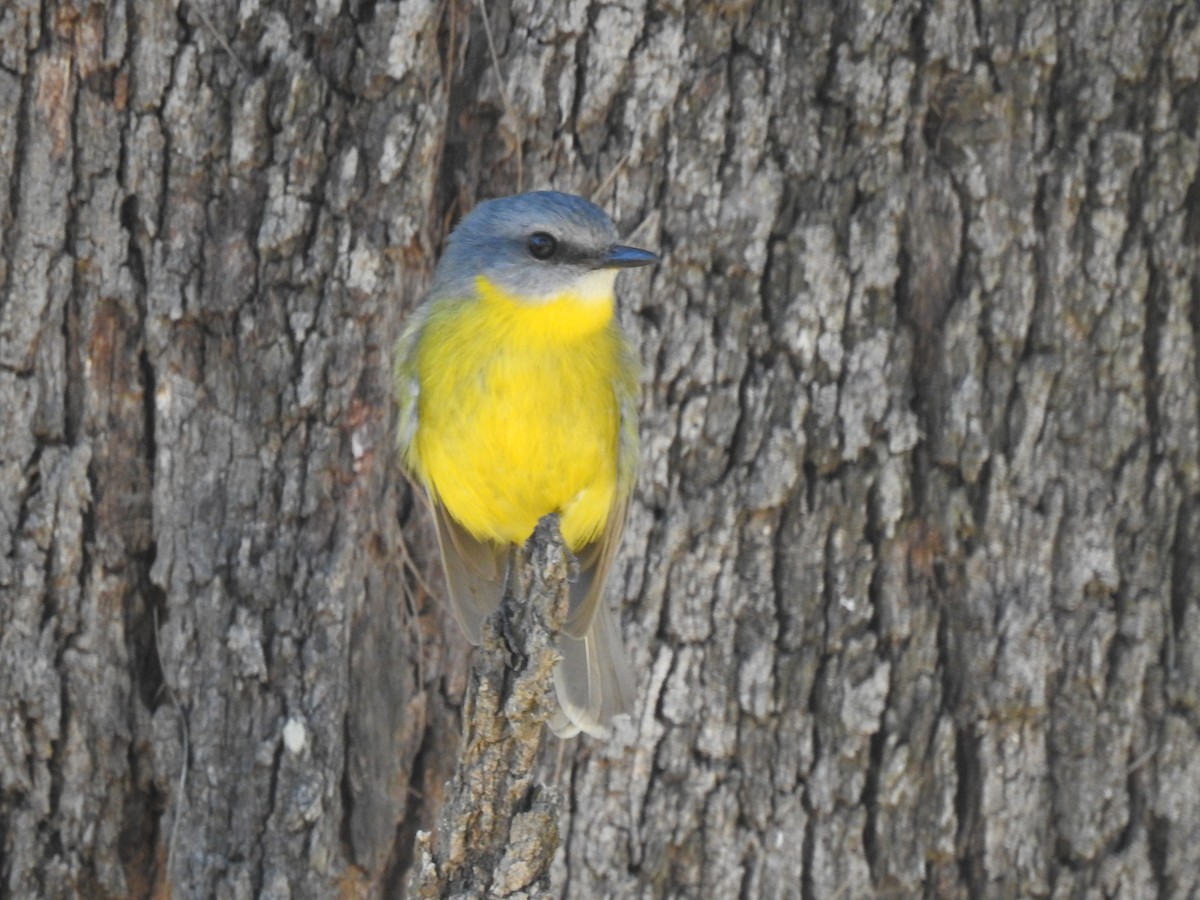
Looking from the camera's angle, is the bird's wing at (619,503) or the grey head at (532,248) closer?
the grey head at (532,248)

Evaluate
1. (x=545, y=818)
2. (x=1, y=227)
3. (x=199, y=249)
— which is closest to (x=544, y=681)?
(x=545, y=818)

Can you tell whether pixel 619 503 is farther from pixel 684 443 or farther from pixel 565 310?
pixel 565 310

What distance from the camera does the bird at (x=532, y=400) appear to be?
4.16m

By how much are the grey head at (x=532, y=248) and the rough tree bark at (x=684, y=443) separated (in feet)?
0.59

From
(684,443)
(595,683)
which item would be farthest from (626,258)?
(595,683)

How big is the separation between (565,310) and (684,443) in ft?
1.69

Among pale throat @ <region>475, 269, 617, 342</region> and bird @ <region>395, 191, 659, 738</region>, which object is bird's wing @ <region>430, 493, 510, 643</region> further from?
pale throat @ <region>475, 269, 617, 342</region>

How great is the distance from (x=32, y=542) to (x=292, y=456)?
724 mm

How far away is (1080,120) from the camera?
441 cm

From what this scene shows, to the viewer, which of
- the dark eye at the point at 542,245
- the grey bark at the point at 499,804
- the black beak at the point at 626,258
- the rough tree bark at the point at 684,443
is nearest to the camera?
the grey bark at the point at 499,804

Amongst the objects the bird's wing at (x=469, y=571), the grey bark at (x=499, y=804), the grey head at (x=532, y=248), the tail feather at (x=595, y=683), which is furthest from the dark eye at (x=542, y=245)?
the grey bark at (x=499, y=804)

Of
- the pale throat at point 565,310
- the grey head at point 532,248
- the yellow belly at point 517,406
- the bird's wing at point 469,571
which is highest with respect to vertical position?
the grey head at point 532,248

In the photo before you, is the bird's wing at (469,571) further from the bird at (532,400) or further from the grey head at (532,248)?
the grey head at (532,248)

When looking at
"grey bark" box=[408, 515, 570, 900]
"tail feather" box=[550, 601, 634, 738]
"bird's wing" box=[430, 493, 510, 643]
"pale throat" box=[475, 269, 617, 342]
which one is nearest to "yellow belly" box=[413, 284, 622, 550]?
"pale throat" box=[475, 269, 617, 342]
